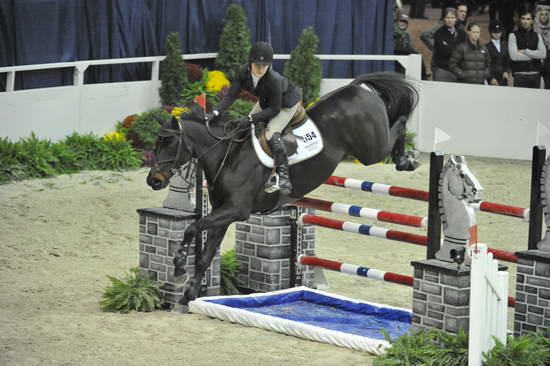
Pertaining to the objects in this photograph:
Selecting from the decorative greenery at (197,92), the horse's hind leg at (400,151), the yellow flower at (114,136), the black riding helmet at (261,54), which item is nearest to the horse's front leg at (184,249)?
the black riding helmet at (261,54)

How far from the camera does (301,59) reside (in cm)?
1631

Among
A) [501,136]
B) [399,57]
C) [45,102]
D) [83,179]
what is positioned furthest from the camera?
[399,57]

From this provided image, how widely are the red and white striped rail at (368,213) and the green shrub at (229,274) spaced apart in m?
0.92

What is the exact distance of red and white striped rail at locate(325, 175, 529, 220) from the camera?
8.11 meters

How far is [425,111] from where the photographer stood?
52.7 ft

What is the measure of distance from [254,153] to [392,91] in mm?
1545

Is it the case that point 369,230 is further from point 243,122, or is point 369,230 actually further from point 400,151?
point 243,122

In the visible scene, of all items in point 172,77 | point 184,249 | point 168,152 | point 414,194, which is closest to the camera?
point 168,152

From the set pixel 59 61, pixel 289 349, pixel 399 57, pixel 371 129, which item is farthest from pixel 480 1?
pixel 289 349

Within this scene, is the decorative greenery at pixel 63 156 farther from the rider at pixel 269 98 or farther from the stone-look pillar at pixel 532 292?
the stone-look pillar at pixel 532 292

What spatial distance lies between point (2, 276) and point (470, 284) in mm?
4673

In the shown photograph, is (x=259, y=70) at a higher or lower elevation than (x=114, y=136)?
higher

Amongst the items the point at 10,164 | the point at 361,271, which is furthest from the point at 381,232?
the point at 10,164

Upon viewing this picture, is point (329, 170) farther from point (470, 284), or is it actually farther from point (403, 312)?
point (470, 284)
